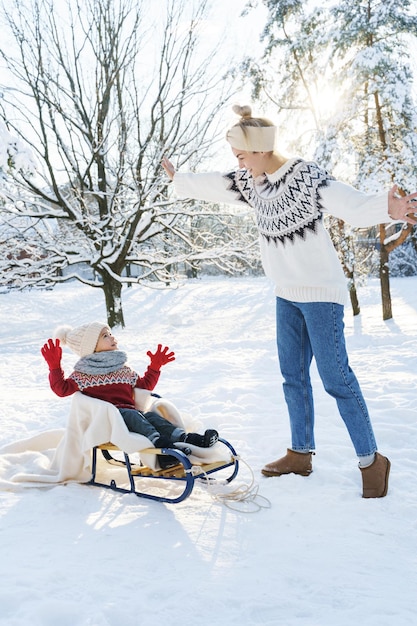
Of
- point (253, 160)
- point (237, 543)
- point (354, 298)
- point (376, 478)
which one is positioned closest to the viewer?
point (237, 543)

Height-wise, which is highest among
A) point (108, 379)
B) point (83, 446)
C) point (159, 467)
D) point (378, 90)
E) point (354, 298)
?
point (378, 90)

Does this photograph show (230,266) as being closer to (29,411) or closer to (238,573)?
(29,411)

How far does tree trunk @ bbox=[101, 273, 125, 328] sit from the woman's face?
9552mm

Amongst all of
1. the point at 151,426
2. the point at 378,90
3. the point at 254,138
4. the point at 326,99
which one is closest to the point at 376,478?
the point at 151,426

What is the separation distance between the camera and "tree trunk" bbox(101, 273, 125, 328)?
12266mm

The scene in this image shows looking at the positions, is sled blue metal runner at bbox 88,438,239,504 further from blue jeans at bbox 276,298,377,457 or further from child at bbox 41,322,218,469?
blue jeans at bbox 276,298,377,457

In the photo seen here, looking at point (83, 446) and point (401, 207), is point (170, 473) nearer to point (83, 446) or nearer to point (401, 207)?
point (83, 446)

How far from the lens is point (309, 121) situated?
41.9 ft

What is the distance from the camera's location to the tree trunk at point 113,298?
1227 centimetres

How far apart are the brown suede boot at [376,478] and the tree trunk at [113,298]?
390 inches

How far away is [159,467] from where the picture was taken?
2.90 meters

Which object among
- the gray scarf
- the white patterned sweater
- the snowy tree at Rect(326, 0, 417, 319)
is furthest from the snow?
the snowy tree at Rect(326, 0, 417, 319)

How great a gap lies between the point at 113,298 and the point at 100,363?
9355 millimetres

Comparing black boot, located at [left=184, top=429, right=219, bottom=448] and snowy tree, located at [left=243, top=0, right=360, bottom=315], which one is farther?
snowy tree, located at [left=243, top=0, right=360, bottom=315]
